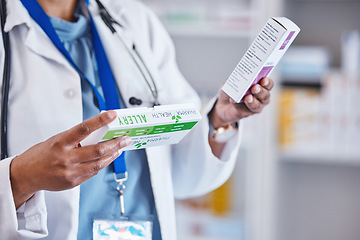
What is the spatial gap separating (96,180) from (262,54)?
1.42 ft

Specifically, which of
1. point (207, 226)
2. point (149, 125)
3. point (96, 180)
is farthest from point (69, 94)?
point (207, 226)

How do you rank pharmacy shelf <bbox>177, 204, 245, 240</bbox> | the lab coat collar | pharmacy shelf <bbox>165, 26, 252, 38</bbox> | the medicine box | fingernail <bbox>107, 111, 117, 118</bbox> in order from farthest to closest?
pharmacy shelf <bbox>177, 204, 245, 240</bbox>
pharmacy shelf <bbox>165, 26, 252, 38</bbox>
the lab coat collar
the medicine box
fingernail <bbox>107, 111, 117, 118</bbox>

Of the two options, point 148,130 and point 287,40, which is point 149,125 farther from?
point 287,40

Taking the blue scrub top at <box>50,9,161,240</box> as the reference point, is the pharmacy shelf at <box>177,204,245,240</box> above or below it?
below

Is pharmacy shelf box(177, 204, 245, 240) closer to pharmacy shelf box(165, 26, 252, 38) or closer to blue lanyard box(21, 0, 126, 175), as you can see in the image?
pharmacy shelf box(165, 26, 252, 38)

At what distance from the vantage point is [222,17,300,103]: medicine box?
0.90 meters

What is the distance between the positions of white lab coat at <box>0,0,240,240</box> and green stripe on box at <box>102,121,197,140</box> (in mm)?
208

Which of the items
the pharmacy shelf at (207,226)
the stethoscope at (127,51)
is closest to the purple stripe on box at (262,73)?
the stethoscope at (127,51)

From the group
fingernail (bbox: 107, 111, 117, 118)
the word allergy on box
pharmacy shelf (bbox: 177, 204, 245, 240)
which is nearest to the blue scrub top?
the word allergy on box

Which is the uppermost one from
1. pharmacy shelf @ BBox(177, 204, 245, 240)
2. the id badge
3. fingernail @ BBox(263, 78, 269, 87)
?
fingernail @ BBox(263, 78, 269, 87)

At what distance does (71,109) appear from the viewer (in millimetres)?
1040

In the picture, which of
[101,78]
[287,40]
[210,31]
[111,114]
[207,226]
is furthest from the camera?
[207,226]

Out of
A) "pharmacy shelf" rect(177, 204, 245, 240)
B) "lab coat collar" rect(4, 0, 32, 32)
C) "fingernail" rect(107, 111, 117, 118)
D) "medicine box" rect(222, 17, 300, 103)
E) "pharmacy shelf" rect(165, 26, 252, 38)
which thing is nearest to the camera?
"fingernail" rect(107, 111, 117, 118)

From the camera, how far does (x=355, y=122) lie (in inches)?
85.4
